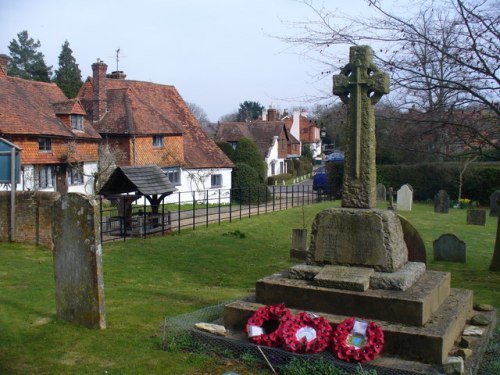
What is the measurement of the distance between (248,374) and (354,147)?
11.6 feet

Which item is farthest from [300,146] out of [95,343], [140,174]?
[95,343]

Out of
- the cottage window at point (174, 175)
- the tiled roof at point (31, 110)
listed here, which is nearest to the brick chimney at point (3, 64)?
the tiled roof at point (31, 110)

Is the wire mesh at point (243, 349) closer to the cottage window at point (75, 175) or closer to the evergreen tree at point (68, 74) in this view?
the cottage window at point (75, 175)

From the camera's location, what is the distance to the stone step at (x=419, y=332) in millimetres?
6172

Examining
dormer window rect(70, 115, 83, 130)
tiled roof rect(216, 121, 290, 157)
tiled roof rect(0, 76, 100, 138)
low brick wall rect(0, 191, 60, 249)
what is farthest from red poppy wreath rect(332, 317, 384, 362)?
tiled roof rect(216, 121, 290, 157)

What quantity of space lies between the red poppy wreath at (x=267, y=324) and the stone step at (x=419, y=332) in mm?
304

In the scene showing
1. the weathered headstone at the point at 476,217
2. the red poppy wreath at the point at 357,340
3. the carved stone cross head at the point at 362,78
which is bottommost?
the red poppy wreath at the point at 357,340

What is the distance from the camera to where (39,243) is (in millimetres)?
17219

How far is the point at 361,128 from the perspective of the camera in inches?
310

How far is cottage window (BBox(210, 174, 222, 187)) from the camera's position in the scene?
40.9 meters

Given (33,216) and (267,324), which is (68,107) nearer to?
(33,216)

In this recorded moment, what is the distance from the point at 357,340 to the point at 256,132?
60.5m

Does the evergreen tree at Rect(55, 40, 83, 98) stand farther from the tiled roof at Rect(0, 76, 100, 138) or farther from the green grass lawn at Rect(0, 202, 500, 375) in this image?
the green grass lawn at Rect(0, 202, 500, 375)

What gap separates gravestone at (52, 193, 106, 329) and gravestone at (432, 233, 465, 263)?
11808 mm
